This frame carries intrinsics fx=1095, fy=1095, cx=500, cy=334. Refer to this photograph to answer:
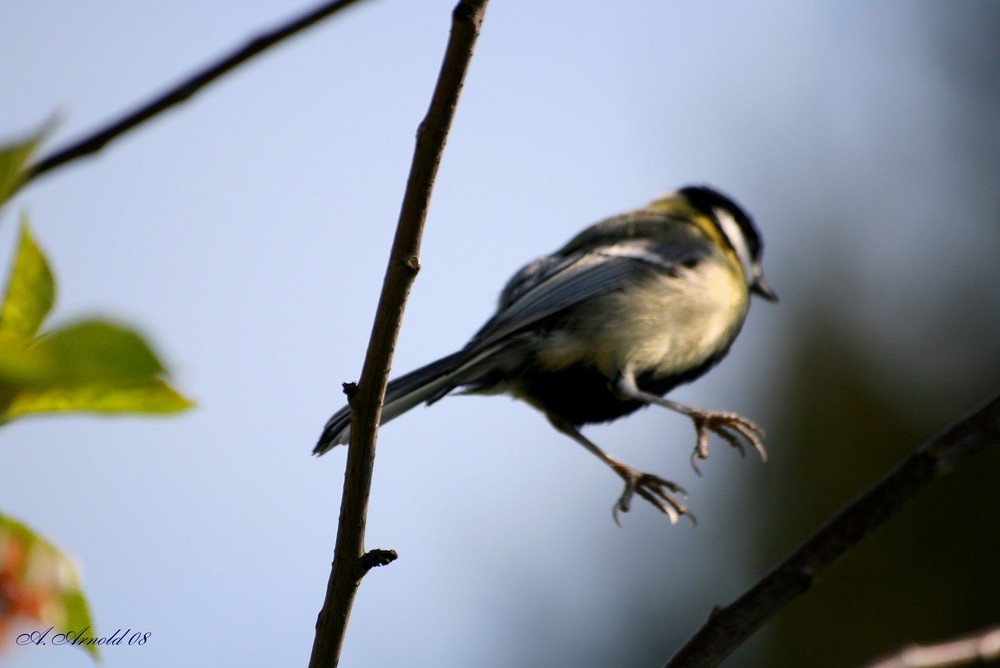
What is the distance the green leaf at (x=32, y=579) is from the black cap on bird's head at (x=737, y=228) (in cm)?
387

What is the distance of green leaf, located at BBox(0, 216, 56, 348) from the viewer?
A: 0.68 meters

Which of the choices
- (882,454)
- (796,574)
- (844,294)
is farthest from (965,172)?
(796,574)

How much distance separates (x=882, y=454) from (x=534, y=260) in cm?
389

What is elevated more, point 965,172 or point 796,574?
point 965,172

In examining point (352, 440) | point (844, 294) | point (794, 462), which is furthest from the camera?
point (844, 294)

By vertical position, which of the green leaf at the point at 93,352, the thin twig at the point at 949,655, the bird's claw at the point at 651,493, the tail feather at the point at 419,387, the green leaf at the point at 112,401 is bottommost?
the thin twig at the point at 949,655

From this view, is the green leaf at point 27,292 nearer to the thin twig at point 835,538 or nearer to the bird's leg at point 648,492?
the thin twig at point 835,538

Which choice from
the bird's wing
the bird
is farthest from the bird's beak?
the bird's wing

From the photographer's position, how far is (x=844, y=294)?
25.3 feet

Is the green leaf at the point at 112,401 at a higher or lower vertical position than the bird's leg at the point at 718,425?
higher

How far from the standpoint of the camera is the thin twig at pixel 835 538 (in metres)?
1.33

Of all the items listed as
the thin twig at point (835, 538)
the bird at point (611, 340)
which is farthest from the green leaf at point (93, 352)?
the bird at point (611, 340)

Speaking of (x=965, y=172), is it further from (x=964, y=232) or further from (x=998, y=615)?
(x=998, y=615)

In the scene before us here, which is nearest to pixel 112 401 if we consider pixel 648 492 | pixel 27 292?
pixel 27 292
